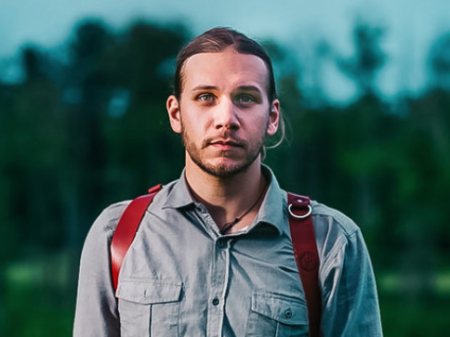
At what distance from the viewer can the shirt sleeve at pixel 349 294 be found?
1.89 m

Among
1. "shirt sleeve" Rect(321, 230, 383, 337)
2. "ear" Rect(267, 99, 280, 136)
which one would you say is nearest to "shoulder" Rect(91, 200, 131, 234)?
"ear" Rect(267, 99, 280, 136)

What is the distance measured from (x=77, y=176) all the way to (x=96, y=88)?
2.06m

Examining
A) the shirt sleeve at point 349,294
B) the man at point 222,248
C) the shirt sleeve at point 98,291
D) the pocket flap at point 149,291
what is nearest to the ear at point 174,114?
the man at point 222,248

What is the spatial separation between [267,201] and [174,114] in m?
0.38

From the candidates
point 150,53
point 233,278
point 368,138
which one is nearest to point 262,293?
point 233,278

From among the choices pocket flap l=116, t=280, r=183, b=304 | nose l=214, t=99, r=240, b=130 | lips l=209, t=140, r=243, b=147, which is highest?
nose l=214, t=99, r=240, b=130

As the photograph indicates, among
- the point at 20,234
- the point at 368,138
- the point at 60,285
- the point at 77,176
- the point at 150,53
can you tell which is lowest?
the point at 60,285

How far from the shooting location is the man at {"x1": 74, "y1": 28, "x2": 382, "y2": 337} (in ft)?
6.09

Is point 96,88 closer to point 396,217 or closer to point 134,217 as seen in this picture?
point 396,217

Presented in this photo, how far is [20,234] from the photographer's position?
50.8ft

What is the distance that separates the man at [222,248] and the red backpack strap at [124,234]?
2 centimetres

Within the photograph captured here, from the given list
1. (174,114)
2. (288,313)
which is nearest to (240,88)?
(174,114)

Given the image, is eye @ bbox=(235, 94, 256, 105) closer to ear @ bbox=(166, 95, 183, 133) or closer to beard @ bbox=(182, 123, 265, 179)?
beard @ bbox=(182, 123, 265, 179)

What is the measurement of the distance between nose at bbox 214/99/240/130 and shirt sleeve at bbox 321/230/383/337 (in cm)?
45
